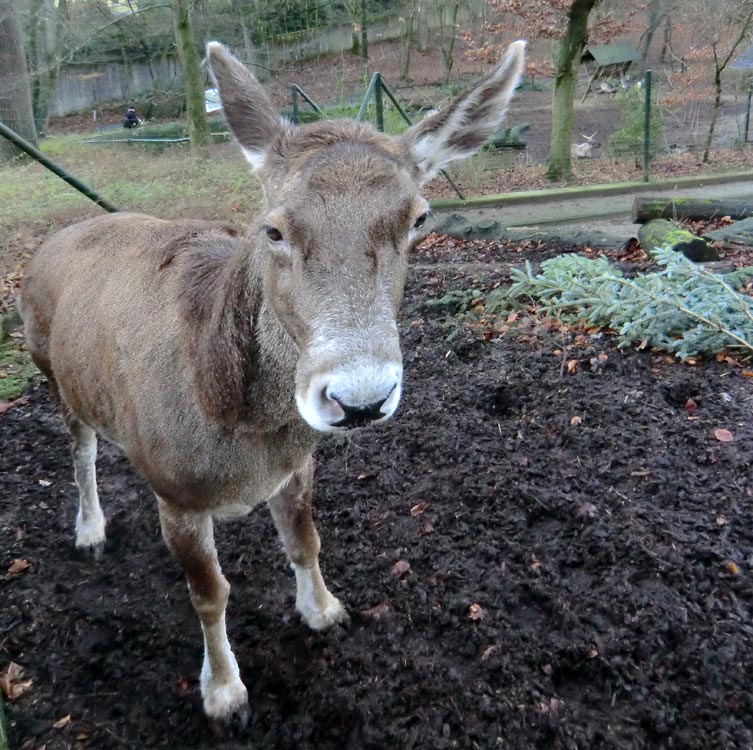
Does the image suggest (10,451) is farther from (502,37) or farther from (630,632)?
(502,37)

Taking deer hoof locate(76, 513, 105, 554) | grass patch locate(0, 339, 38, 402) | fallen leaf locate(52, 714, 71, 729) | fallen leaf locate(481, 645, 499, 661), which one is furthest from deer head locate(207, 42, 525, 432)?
grass patch locate(0, 339, 38, 402)

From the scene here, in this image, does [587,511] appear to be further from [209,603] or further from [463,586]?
[209,603]

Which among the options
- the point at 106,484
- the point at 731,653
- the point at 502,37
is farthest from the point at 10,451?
the point at 502,37

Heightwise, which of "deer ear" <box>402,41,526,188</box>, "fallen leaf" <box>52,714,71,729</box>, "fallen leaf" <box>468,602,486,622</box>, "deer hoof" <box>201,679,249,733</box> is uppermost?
"deer ear" <box>402,41,526,188</box>

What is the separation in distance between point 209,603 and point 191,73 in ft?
49.7

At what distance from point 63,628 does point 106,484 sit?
1503 millimetres

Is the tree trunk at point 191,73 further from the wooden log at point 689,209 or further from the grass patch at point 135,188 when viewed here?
the wooden log at point 689,209

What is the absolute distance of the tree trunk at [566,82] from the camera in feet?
46.0

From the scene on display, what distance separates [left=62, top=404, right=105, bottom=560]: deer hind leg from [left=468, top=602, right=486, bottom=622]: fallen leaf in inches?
90.8

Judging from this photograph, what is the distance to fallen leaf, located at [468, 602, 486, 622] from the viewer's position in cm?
321

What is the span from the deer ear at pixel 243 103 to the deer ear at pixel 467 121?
1.85 feet

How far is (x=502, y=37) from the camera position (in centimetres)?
2341

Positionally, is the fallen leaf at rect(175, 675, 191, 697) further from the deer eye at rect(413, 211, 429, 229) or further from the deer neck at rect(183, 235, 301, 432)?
the deer eye at rect(413, 211, 429, 229)

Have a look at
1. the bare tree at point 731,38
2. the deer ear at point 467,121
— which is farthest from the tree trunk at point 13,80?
the bare tree at point 731,38
